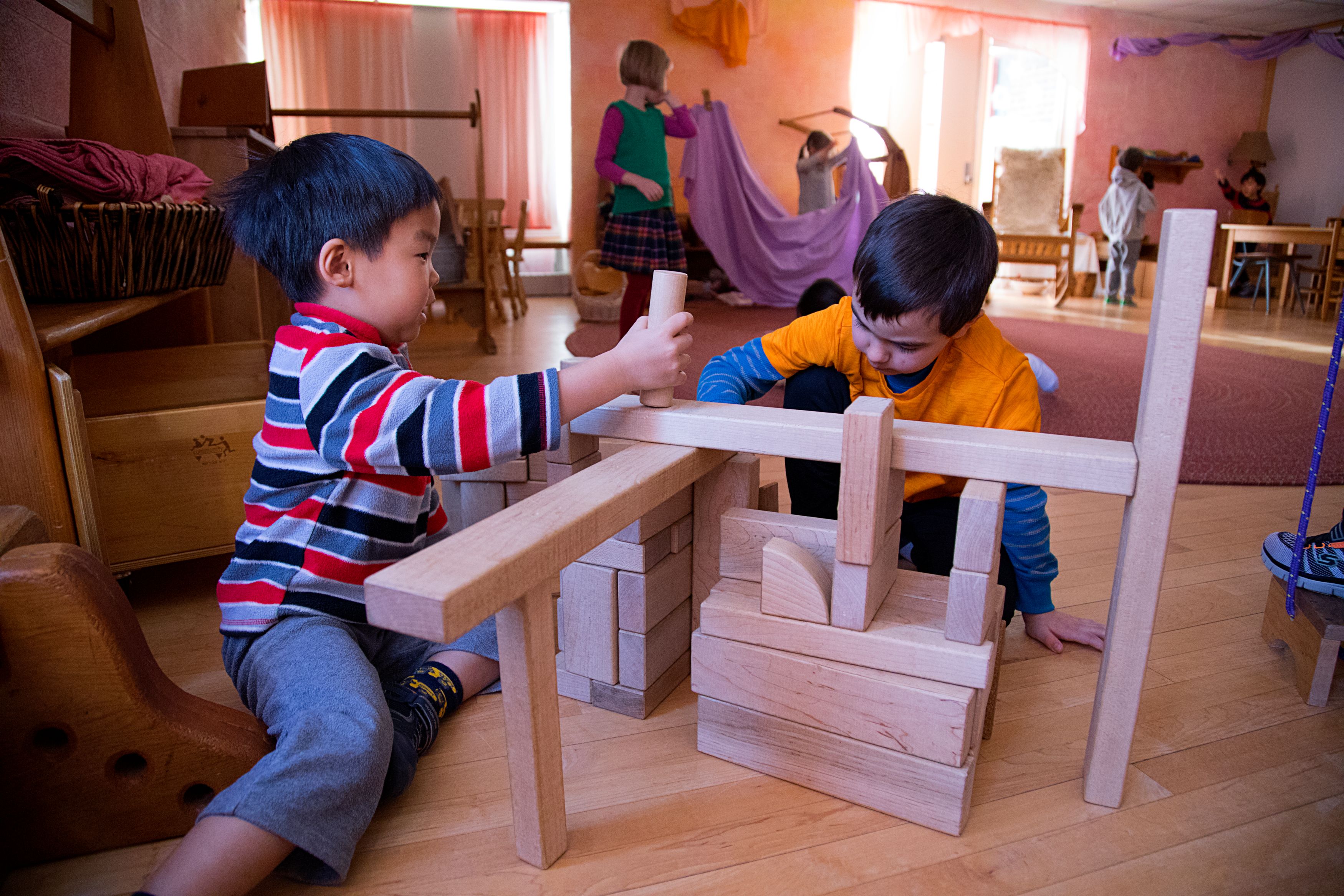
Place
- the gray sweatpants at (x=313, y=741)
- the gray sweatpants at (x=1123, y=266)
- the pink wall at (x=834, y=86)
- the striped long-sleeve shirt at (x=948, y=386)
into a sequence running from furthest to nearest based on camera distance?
the pink wall at (x=834, y=86), the gray sweatpants at (x=1123, y=266), the striped long-sleeve shirt at (x=948, y=386), the gray sweatpants at (x=313, y=741)

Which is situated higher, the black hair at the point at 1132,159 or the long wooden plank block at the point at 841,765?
the black hair at the point at 1132,159

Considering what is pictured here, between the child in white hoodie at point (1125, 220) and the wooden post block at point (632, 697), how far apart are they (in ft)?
17.7

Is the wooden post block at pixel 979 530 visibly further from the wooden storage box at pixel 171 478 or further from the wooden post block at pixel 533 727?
the wooden storage box at pixel 171 478

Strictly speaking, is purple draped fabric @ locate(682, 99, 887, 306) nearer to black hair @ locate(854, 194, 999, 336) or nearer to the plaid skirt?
the plaid skirt

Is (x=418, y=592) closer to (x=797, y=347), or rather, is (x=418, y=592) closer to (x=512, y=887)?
(x=512, y=887)

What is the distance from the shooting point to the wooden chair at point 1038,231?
5.53m

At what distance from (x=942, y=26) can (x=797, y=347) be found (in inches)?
243

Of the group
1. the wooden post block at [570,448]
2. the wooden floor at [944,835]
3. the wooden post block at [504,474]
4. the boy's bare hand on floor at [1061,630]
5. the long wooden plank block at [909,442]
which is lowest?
the wooden floor at [944,835]

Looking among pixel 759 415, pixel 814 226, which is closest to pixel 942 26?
pixel 814 226

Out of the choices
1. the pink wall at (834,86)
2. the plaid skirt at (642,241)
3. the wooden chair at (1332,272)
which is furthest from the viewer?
the pink wall at (834,86)

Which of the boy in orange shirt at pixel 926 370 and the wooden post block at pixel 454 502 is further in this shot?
the wooden post block at pixel 454 502

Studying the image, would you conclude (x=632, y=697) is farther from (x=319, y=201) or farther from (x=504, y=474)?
(x=319, y=201)

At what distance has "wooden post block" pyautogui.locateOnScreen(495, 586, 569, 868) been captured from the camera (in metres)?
0.58

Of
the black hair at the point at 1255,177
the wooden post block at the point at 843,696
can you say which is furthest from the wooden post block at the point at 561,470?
the black hair at the point at 1255,177
